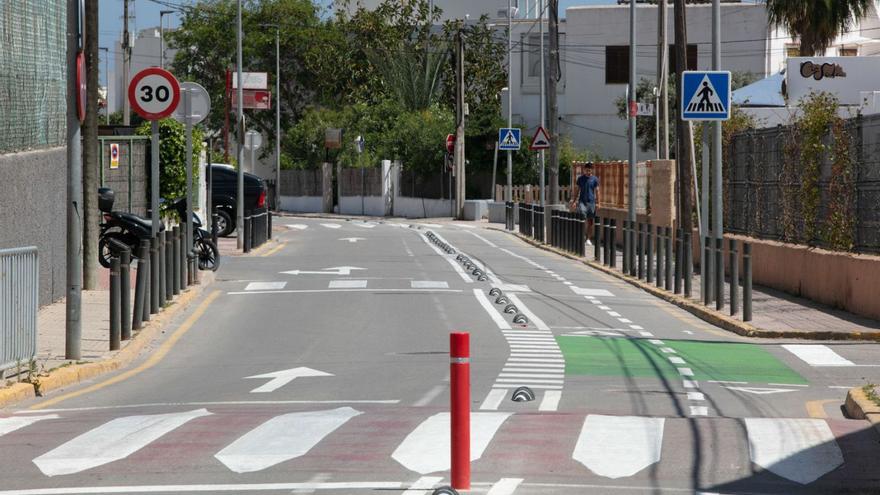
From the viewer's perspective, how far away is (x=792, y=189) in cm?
2428

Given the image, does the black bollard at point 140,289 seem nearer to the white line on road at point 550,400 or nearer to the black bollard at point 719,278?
the white line on road at point 550,400

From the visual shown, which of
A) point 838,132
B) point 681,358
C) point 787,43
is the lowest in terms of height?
point 681,358

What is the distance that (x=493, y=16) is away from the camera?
3617 inches

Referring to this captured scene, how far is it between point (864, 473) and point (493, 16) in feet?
276

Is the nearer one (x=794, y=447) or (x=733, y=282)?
(x=794, y=447)

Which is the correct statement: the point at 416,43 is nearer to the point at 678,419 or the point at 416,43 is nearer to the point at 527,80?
the point at 527,80

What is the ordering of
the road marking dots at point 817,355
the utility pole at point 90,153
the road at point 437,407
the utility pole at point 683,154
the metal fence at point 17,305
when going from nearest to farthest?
the road at point 437,407
the metal fence at point 17,305
the road marking dots at point 817,355
the utility pole at point 90,153
the utility pole at point 683,154

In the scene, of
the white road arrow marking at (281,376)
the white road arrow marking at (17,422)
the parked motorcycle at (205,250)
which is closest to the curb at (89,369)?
the white road arrow marking at (17,422)

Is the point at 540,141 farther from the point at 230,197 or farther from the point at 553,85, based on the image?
the point at 230,197

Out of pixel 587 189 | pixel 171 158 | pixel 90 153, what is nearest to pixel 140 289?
pixel 90 153

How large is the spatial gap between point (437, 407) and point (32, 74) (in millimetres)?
11084

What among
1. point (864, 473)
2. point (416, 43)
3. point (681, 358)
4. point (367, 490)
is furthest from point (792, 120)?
point (416, 43)

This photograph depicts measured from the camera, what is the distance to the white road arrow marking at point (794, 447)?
Answer: 9.30m

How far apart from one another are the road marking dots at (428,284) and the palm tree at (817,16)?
28.7 m
